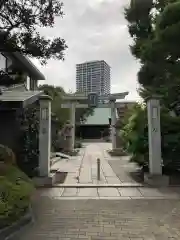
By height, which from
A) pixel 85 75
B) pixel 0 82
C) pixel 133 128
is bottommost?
pixel 133 128

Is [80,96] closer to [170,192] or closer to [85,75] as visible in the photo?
[170,192]

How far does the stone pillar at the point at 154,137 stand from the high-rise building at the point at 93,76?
123 feet

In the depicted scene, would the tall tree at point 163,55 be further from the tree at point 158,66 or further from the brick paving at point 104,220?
the brick paving at point 104,220

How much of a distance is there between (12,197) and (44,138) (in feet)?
15.7

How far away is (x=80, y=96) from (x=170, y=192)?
1971 cm

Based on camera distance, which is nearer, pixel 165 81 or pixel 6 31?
pixel 6 31

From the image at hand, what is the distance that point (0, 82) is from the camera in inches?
351

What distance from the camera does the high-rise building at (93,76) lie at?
48844mm

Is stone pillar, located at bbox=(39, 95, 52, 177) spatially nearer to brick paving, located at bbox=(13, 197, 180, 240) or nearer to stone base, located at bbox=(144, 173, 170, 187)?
brick paving, located at bbox=(13, 197, 180, 240)

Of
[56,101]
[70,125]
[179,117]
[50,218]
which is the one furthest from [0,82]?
[56,101]

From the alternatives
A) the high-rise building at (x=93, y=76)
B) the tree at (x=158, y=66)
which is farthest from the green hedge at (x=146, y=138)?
the high-rise building at (x=93, y=76)

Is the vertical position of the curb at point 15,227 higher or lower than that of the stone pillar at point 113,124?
lower

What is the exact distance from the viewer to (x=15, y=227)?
5.70 meters

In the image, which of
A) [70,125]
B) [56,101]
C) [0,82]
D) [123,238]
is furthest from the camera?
[56,101]
